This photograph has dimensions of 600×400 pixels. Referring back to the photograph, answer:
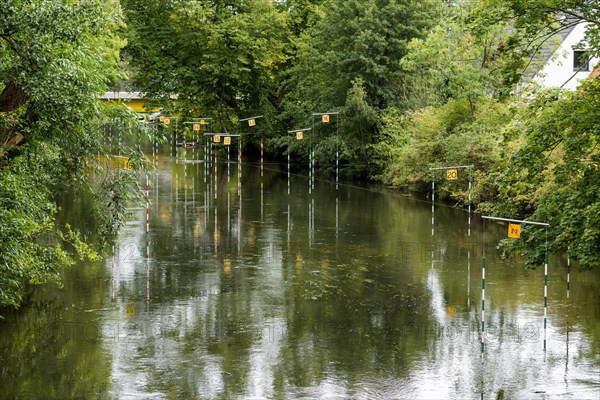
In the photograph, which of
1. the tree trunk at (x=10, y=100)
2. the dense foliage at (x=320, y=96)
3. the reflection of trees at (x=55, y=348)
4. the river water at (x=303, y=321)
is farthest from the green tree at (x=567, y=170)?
the tree trunk at (x=10, y=100)

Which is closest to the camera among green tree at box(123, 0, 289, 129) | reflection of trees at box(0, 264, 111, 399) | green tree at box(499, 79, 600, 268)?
green tree at box(499, 79, 600, 268)

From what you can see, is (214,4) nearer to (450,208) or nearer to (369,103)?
(369,103)

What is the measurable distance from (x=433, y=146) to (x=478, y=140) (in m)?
3.04

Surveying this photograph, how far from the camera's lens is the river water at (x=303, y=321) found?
1484 centimetres

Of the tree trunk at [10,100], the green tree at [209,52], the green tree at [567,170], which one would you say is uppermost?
the green tree at [209,52]

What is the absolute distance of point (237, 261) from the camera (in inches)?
998

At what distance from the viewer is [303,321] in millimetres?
18875

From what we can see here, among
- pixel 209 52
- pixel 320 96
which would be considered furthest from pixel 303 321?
pixel 209 52

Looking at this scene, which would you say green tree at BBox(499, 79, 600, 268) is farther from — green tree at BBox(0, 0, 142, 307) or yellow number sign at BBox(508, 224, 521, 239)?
green tree at BBox(0, 0, 142, 307)


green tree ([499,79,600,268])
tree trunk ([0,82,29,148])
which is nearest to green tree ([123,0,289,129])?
tree trunk ([0,82,29,148])

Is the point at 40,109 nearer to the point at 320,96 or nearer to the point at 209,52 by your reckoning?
the point at 320,96

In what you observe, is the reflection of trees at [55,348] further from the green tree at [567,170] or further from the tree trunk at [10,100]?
the green tree at [567,170]

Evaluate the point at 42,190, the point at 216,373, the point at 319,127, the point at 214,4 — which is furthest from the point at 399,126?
the point at 216,373

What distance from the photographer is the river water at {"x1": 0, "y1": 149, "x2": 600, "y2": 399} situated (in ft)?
48.7
